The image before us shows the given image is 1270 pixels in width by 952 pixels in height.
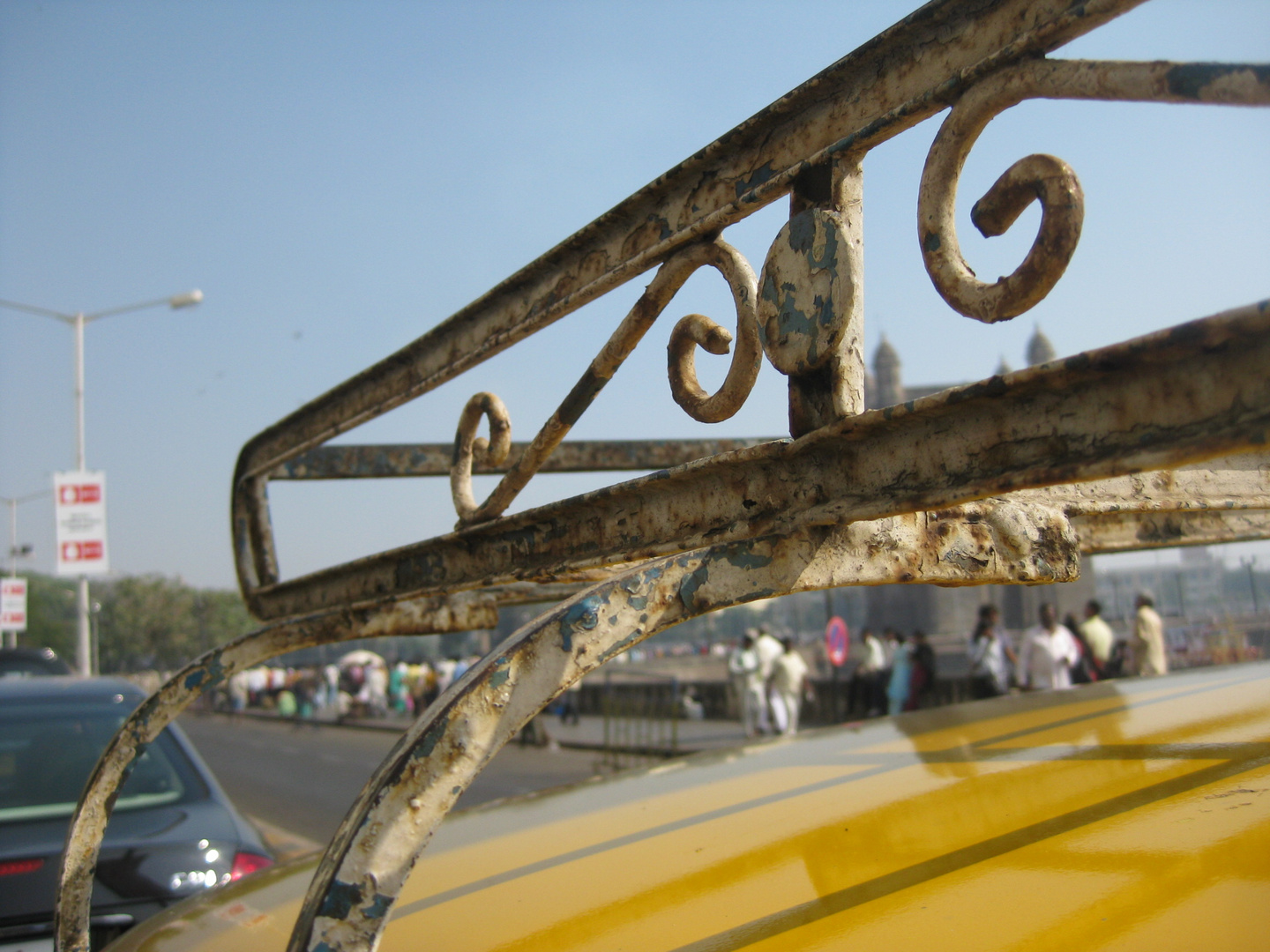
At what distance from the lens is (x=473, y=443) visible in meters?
1.54

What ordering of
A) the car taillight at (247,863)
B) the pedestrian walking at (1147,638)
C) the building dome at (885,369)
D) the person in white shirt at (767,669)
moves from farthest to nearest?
the building dome at (885,369)
the person in white shirt at (767,669)
the pedestrian walking at (1147,638)
the car taillight at (247,863)

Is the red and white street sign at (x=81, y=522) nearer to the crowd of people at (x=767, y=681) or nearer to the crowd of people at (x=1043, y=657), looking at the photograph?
the crowd of people at (x=767, y=681)

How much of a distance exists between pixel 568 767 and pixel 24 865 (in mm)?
10676

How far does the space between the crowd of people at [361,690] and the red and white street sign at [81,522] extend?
389 inches

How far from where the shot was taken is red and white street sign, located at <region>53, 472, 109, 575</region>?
45.8 ft

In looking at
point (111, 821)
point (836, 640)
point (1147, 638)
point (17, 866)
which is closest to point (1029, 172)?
point (17, 866)

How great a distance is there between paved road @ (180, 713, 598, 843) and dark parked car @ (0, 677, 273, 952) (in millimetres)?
1675

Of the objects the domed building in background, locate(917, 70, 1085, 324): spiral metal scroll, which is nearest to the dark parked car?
locate(917, 70, 1085, 324): spiral metal scroll

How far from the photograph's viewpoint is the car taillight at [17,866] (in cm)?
340

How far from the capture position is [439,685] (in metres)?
24.1

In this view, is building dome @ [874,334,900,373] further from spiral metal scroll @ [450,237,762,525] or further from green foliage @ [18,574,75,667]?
spiral metal scroll @ [450,237,762,525]

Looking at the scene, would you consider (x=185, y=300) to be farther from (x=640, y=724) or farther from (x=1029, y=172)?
(x=1029, y=172)

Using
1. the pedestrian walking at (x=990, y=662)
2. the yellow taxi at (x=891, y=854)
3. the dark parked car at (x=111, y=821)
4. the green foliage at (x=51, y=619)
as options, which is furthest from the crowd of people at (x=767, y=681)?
the green foliage at (x=51, y=619)

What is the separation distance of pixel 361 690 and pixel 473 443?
30307 mm
